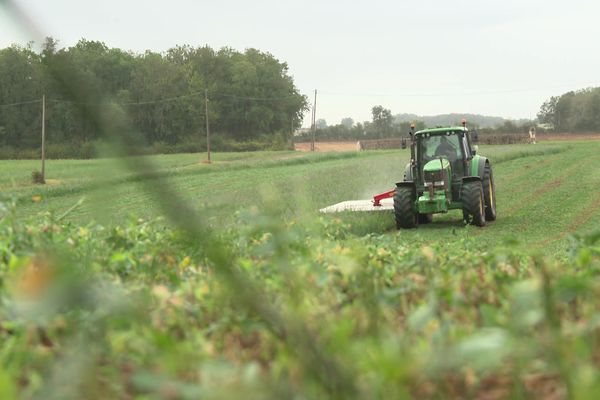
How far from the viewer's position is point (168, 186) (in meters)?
0.83

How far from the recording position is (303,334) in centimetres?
94

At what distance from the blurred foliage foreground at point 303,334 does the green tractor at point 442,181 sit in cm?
1329

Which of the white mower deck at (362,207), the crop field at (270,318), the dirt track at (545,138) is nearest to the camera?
the crop field at (270,318)

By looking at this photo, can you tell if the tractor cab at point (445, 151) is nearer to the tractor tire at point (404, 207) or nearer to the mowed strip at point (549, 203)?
the tractor tire at point (404, 207)

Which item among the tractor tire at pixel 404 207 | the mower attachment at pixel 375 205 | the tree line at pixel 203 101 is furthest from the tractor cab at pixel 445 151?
the tree line at pixel 203 101

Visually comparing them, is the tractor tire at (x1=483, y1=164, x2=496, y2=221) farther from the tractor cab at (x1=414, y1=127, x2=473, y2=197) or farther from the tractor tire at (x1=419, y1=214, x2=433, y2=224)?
the tractor tire at (x1=419, y1=214, x2=433, y2=224)

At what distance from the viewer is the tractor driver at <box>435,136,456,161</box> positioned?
53.5ft

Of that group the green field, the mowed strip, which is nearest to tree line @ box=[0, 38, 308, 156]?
the green field

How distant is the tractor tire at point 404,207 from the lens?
15719 millimetres

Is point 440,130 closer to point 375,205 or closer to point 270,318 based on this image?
point 375,205

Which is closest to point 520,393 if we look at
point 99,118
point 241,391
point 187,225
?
point 241,391

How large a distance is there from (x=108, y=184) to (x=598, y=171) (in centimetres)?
3276

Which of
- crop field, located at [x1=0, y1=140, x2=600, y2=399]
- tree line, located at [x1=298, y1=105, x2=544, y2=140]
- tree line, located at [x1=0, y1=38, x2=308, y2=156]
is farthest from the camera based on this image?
tree line, located at [x1=298, y1=105, x2=544, y2=140]

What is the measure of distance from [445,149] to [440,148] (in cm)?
11
